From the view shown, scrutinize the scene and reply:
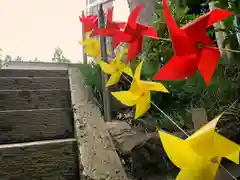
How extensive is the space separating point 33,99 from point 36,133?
1.44 ft

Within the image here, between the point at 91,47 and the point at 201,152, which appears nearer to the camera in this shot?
the point at 201,152

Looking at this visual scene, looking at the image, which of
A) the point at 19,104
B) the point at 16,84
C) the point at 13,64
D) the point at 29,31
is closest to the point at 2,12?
the point at 29,31

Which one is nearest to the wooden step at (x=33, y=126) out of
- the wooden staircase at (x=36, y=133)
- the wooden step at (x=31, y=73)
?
the wooden staircase at (x=36, y=133)

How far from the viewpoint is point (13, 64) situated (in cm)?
368

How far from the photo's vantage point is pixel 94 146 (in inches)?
36.8

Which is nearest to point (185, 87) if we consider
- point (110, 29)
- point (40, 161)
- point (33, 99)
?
point (110, 29)

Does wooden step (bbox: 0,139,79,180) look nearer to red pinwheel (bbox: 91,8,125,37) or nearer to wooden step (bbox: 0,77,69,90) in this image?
red pinwheel (bbox: 91,8,125,37)

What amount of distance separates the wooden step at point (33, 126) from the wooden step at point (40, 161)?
0.97ft

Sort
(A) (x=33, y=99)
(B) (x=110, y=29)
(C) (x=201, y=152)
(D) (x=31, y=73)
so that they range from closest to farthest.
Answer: (C) (x=201, y=152)
(B) (x=110, y=29)
(A) (x=33, y=99)
(D) (x=31, y=73)

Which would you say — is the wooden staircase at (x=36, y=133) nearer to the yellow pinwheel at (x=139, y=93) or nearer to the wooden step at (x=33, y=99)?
the wooden step at (x=33, y=99)

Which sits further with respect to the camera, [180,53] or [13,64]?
[13,64]

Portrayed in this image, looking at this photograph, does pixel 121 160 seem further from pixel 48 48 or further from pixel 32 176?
pixel 48 48

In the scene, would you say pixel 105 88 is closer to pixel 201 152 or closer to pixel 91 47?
pixel 91 47

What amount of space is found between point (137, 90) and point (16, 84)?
1.66 metres
